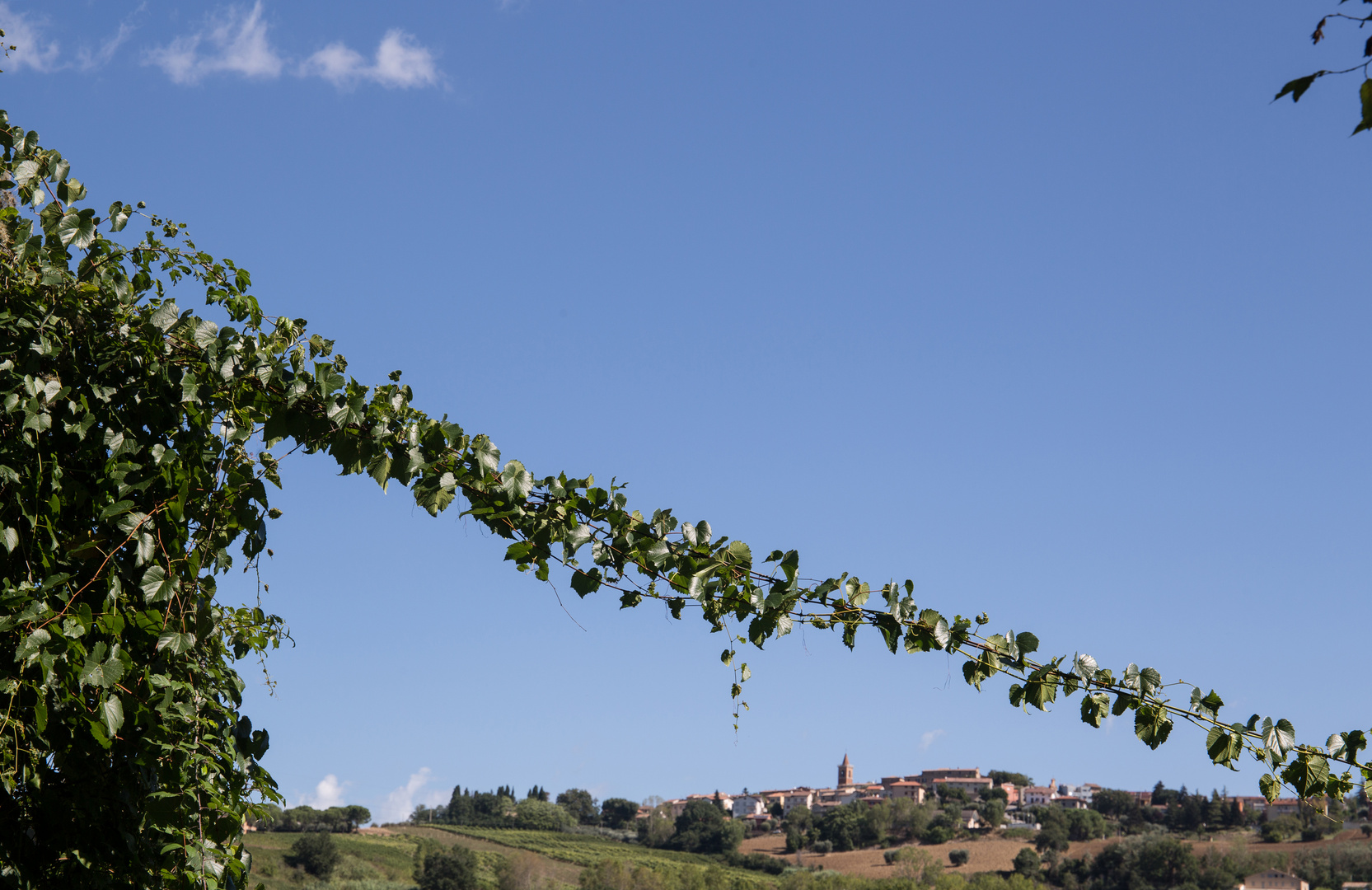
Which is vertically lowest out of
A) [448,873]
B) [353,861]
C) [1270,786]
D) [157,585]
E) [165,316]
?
[448,873]

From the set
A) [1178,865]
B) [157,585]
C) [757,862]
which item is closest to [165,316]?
[157,585]

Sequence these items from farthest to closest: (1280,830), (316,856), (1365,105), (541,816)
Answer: (541,816)
(1280,830)
(316,856)
(1365,105)

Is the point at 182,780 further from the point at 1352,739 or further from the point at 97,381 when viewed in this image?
the point at 1352,739

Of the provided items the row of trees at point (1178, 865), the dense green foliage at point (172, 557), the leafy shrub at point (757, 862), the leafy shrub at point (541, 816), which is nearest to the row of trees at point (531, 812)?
the leafy shrub at point (541, 816)

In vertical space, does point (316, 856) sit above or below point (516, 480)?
below

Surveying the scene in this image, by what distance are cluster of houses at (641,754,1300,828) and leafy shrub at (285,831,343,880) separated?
118 feet

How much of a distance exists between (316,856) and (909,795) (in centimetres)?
4524

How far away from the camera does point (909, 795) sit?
7438 centimetres

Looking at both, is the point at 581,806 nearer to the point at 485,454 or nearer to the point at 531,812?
the point at 531,812

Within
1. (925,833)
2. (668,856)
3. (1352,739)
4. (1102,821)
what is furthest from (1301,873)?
(1352,739)

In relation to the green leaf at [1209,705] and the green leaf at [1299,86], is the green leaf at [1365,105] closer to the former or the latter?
the green leaf at [1299,86]

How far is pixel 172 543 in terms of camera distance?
2113 millimetres

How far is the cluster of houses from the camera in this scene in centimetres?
7512

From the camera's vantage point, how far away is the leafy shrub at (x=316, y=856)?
41.7m
